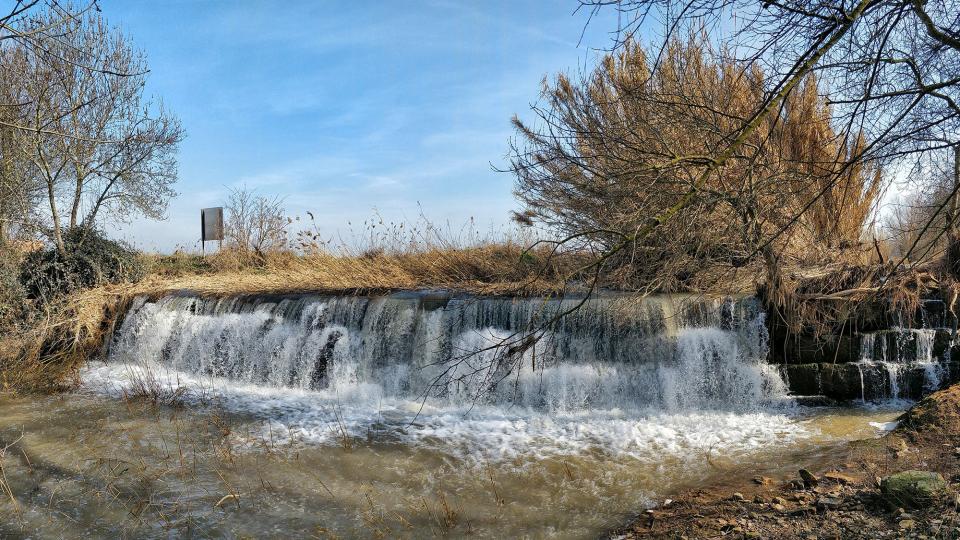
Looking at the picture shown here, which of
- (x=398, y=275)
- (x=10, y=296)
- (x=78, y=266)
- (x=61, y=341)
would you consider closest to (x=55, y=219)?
(x=78, y=266)

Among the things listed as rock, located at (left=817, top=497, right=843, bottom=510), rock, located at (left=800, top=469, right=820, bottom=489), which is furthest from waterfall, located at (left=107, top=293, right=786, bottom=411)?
rock, located at (left=817, top=497, right=843, bottom=510)

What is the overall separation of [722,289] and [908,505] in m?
4.99

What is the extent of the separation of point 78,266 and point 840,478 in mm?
12244

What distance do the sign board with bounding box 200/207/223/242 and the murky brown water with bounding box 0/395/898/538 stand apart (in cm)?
999

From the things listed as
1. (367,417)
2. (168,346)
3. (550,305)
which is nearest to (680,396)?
(550,305)

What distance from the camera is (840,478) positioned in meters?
3.94

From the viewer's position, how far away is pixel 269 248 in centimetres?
1465

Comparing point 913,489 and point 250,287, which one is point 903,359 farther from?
point 250,287

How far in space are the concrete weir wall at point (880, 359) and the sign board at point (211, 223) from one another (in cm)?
1318

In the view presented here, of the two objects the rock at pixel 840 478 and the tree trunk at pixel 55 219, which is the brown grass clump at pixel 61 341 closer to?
the tree trunk at pixel 55 219

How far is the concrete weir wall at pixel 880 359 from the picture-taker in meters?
7.00

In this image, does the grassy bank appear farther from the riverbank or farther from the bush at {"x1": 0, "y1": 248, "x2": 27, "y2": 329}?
the riverbank

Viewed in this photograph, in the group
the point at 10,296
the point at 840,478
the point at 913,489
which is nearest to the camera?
the point at 913,489

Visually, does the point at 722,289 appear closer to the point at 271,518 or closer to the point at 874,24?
the point at 874,24
